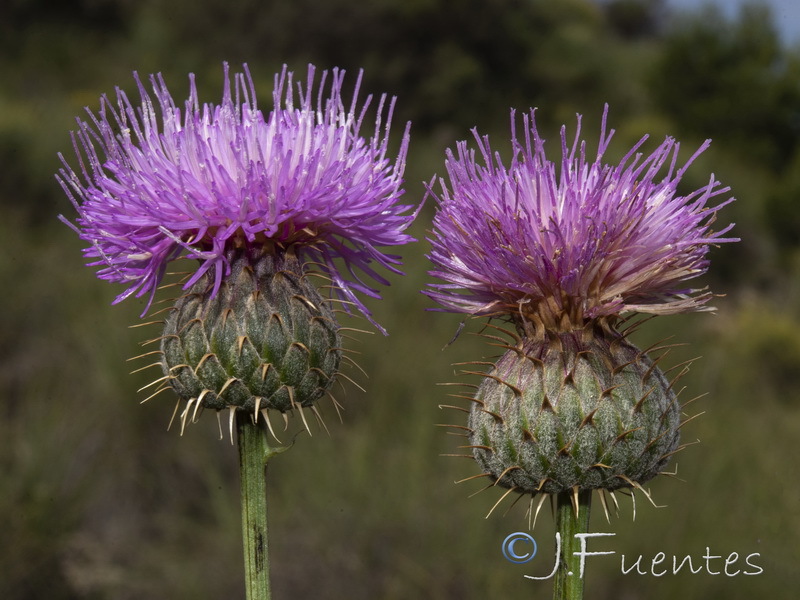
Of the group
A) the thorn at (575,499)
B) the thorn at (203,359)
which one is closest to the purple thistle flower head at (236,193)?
the thorn at (203,359)

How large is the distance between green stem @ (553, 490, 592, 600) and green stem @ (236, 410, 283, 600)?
3.43 feet

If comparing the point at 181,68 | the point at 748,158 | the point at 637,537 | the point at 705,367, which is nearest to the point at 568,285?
the point at 637,537

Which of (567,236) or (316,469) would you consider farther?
(316,469)

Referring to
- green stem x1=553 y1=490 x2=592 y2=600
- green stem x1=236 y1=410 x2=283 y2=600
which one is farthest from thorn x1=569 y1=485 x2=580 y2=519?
green stem x1=236 y1=410 x2=283 y2=600

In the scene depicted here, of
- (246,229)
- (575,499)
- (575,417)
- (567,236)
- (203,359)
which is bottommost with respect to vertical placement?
(575,499)

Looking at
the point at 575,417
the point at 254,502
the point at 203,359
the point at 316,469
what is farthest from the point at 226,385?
the point at 316,469

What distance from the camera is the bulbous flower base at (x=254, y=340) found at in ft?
10.5

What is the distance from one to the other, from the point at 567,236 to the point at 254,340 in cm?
127

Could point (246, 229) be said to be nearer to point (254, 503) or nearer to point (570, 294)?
point (254, 503)

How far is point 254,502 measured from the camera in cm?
310

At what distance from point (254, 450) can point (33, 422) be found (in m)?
7.35

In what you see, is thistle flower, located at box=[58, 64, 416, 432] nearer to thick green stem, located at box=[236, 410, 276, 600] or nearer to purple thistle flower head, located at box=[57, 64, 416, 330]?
purple thistle flower head, located at box=[57, 64, 416, 330]

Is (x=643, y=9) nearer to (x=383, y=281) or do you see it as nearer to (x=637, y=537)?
(x=637, y=537)

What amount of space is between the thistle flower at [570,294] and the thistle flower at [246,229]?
14.3 inches
